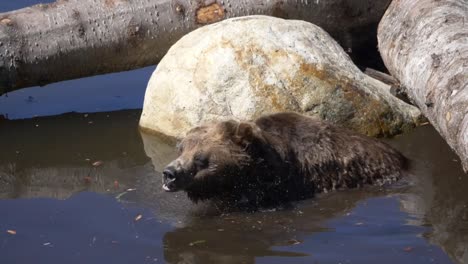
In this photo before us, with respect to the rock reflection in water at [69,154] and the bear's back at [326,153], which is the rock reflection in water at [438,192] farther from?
the rock reflection in water at [69,154]

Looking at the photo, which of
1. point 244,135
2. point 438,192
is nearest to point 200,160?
point 244,135

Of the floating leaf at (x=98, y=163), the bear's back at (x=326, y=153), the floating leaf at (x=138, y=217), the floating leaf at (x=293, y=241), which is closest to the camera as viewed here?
the floating leaf at (x=293, y=241)

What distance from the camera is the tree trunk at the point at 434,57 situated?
25.3 ft

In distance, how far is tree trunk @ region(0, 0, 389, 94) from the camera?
1036 centimetres

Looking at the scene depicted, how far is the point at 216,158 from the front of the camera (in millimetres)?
7777

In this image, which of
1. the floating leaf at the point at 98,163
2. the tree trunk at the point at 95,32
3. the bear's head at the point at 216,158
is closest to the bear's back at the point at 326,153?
the bear's head at the point at 216,158

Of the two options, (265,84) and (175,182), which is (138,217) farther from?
(265,84)

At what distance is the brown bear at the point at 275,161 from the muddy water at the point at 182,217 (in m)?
0.17

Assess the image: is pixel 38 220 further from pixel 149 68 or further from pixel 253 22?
pixel 149 68

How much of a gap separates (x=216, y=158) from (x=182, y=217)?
56 cm

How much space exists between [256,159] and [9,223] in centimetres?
204

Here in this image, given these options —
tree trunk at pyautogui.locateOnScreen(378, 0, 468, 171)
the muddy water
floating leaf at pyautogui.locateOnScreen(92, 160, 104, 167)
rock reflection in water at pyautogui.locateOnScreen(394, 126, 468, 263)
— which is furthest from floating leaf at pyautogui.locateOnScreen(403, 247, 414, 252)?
floating leaf at pyautogui.locateOnScreen(92, 160, 104, 167)

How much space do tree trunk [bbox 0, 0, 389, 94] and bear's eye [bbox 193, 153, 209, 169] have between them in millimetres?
3147

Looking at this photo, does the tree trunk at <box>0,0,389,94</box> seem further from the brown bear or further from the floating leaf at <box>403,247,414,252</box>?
the floating leaf at <box>403,247,414,252</box>
